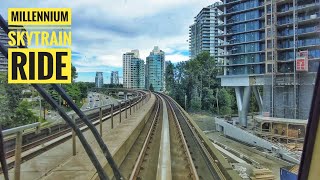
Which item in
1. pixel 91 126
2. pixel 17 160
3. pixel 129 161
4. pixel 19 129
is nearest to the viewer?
pixel 91 126

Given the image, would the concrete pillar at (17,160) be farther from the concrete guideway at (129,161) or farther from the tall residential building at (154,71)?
the tall residential building at (154,71)

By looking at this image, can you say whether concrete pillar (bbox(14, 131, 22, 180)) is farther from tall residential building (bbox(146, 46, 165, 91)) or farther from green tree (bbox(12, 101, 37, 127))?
→ tall residential building (bbox(146, 46, 165, 91))

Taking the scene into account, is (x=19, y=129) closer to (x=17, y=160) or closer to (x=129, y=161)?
(x=17, y=160)

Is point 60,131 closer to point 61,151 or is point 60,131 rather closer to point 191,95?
point 61,151

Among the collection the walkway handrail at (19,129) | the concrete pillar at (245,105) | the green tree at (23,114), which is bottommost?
the concrete pillar at (245,105)

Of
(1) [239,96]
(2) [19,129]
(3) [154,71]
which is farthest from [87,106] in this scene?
(1) [239,96]

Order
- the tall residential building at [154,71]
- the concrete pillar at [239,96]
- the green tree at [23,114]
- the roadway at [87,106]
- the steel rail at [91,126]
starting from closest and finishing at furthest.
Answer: the steel rail at [91,126]
the roadway at [87,106]
the green tree at [23,114]
the tall residential building at [154,71]
the concrete pillar at [239,96]

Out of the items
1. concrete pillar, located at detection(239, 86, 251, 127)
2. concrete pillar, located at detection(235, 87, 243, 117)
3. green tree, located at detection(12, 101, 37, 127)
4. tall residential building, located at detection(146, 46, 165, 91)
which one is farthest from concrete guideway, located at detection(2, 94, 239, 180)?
concrete pillar, located at detection(235, 87, 243, 117)

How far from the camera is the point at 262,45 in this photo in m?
29.9

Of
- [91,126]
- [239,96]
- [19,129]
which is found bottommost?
[239,96]

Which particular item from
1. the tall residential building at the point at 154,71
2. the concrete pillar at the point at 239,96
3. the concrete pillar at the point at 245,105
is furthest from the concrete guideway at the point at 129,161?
the concrete pillar at the point at 239,96

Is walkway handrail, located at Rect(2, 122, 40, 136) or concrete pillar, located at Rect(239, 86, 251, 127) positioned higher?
walkway handrail, located at Rect(2, 122, 40, 136)

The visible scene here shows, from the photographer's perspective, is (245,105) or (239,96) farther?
(239,96)

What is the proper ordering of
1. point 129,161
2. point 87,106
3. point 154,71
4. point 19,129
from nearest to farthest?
point 19,129 < point 87,106 < point 129,161 < point 154,71
